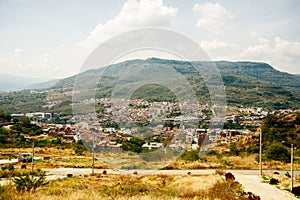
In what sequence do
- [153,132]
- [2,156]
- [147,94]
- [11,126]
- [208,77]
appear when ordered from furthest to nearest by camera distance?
[11,126]
[2,156]
[147,94]
[208,77]
[153,132]

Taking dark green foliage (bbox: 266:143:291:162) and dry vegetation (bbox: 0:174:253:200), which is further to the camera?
dark green foliage (bbox: 266:143:291:162)

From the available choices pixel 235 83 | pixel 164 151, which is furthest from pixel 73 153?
pixel 235 83

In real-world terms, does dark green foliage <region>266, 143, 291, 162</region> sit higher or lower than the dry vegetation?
lower

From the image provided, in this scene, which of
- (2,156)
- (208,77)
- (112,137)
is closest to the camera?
(112,137)

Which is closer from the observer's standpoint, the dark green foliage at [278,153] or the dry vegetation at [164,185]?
the dry vegetation at [164,185]

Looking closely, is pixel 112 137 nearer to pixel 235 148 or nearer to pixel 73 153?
pixel 73 153

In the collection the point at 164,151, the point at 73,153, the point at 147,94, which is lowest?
the point at 73,153

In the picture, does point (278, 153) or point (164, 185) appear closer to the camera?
point (164, 185)

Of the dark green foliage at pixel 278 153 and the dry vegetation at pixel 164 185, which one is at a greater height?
the dry vegetation at pixel 164 185

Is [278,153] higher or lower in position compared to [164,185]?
lower

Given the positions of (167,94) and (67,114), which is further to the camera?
(67,114)

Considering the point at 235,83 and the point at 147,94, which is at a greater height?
the point at 235,83
